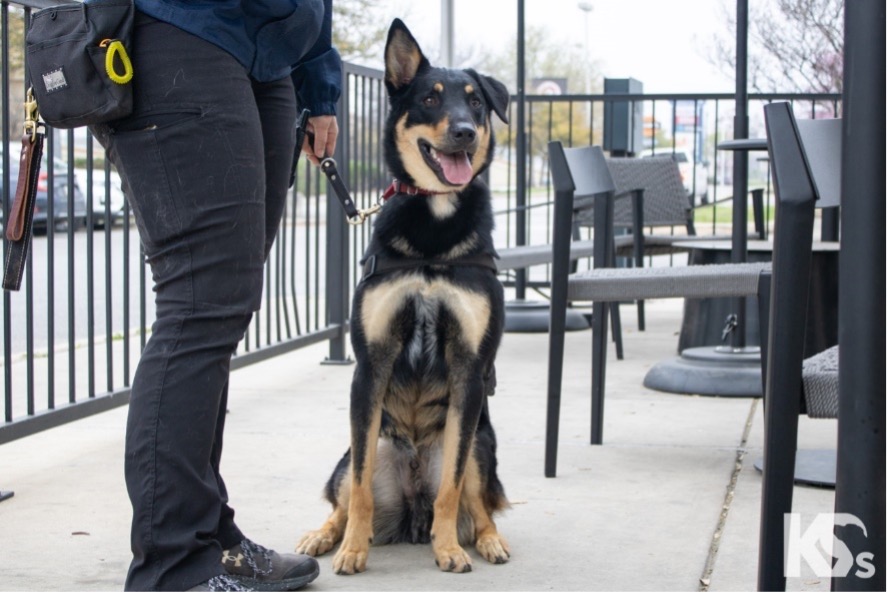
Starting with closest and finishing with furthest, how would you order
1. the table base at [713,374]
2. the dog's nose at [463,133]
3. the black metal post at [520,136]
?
1. the dog's nose at [463,133]
2. the table base at [713,374]
3. the black metal post at [520,136]

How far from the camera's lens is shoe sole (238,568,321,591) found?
2.57 metres

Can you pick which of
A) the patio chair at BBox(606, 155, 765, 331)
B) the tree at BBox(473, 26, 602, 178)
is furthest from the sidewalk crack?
the tree at BBox(473, 26, 602, 178)

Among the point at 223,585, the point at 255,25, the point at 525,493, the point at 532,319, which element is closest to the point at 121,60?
the point at 255,25

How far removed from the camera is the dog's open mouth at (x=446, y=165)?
10.6 feet

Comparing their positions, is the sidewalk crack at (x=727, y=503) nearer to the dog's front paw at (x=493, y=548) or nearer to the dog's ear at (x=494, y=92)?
the dog's front paw at (x=493, y=548)

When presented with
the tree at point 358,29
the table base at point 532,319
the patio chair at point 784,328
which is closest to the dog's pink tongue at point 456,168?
the patio chair at point 784,328

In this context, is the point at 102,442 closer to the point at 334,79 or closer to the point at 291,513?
the point at 291,513

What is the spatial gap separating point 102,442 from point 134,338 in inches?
111

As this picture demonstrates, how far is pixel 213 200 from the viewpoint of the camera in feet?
7.75

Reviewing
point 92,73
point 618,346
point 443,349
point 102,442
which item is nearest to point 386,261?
point 443,349

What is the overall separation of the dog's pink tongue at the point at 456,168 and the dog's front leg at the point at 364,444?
0.59 meters

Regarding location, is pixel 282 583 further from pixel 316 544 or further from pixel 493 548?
pixel 493 548

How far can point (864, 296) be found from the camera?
1.43 meters

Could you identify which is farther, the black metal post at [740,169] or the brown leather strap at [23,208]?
the black metal post at [740,169]
